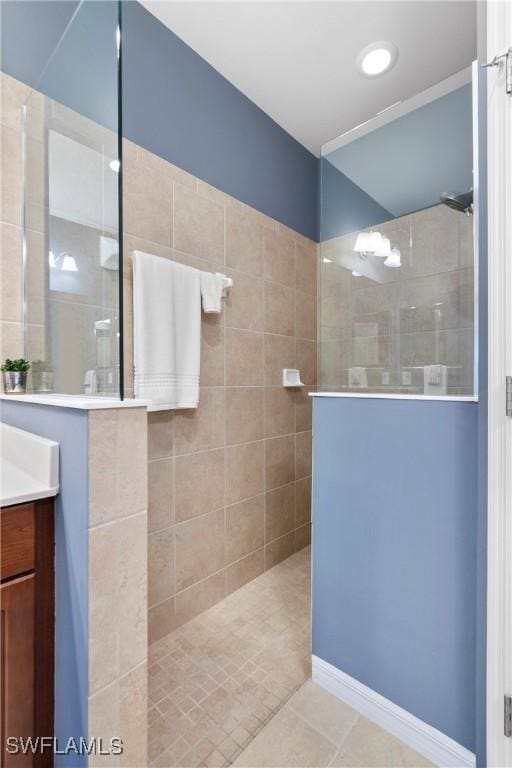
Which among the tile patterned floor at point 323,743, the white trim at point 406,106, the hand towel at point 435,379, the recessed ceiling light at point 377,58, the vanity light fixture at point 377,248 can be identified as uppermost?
the recessed ceiling light at point 377,58

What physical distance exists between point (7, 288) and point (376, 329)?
1265mm

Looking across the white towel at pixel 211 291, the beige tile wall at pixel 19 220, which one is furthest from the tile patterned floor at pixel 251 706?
the white towel at pixel 211 291

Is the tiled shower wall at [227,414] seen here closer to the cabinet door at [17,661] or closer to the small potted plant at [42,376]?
the small potted plant at [42,376]

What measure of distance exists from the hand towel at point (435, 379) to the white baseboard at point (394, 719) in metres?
1.01

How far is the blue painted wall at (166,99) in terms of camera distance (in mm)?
979

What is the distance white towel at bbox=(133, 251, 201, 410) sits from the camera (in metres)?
1.49

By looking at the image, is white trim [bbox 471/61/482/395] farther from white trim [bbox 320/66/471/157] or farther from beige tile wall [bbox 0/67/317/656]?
beige tile wall [bbox 0/67/317/656]

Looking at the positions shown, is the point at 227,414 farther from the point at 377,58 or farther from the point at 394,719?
the point at 377,58

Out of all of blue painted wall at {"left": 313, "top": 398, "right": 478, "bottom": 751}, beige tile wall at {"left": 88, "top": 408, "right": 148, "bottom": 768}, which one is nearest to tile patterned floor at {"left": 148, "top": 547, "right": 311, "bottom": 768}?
blue painted wall at {"left": 313, "top": 398, "right": 478, "bottom": 751}

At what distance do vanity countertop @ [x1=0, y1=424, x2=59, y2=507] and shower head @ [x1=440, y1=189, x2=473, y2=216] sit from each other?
Result: 1269mm

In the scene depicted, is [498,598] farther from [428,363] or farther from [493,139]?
[493,139]

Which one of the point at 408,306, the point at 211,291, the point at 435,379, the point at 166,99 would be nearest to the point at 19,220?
the point at 211,291

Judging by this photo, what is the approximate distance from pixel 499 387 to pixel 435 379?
240 mm

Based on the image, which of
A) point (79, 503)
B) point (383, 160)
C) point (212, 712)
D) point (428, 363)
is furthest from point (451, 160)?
point (212, 712)
